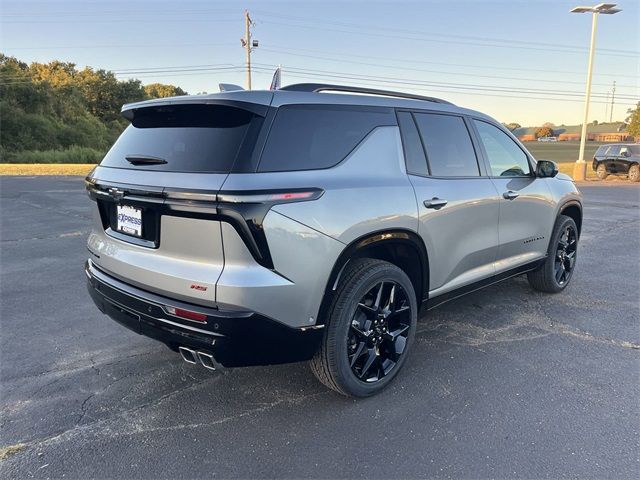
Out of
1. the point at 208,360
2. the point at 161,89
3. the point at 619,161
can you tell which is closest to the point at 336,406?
the point at 208,360

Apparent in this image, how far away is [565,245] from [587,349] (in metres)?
1.68

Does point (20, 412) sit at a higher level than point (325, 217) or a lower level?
lower

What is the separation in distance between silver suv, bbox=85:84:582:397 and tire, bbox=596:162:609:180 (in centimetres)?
2147

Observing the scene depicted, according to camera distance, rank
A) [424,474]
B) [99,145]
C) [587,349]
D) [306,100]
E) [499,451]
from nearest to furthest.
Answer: [424,474] → [499,451] → [306,100] → [587,349] → [99,145]

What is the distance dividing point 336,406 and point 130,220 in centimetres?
165

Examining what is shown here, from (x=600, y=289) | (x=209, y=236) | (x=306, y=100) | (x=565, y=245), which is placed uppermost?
(x=306, y=100)

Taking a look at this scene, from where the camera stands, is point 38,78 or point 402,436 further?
point 38,78

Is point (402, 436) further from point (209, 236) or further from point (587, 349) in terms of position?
point (587, 349)

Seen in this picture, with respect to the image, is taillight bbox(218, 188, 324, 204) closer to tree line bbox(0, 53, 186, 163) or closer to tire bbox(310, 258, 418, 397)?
tire bbox(310, 258, 418, 397)

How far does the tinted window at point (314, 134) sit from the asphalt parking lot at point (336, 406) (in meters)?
1.48

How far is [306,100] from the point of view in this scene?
108 inches

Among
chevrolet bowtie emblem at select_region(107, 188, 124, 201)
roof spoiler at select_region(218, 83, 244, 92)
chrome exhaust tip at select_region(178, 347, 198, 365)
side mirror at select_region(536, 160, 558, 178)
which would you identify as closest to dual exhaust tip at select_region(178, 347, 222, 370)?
chrome exhaust tip at select_region(178, 347, 198, 365)

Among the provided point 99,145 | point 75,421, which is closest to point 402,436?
point 75,421

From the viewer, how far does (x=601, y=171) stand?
2173cm
